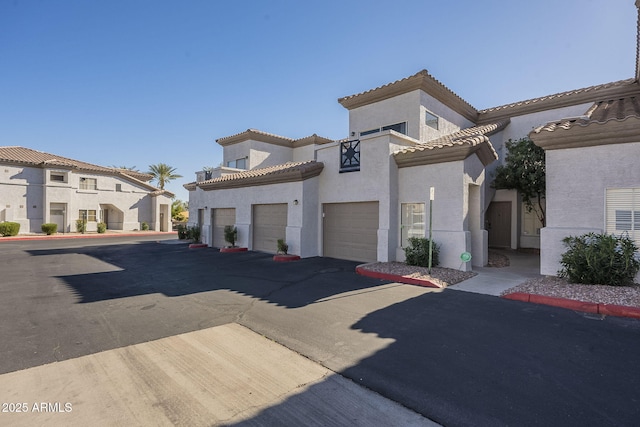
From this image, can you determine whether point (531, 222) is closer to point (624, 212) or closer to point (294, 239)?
point (624, 212)

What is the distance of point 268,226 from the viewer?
1659 centimetres

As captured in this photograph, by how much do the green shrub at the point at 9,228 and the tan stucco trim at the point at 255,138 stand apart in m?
19.6

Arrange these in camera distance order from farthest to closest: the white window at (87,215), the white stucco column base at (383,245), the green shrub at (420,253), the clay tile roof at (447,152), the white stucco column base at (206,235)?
the white window at (87,215), the white stucco column base at (206,235), the white stucco column base at (383,245), the green shrub at (420,253), the clay tile roof at (447,152)

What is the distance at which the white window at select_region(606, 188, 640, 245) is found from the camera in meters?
7.88

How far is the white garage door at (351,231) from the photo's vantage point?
41.9 ft

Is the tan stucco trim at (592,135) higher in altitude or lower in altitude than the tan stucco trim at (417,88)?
lower

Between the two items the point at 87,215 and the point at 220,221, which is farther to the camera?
the point at 87,215

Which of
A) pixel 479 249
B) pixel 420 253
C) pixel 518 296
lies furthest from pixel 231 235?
pixel 518 296

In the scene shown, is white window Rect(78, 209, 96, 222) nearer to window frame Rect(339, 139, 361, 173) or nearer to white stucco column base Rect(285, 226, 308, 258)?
white stucco column base Rect(285, 226, 308, 258)

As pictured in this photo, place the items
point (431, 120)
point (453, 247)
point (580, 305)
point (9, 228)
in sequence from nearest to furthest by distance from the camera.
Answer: point (580, 305)
point (453, 247)
point (431, 120)
point (9, 228)

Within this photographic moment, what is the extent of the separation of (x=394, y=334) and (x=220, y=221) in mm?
16745

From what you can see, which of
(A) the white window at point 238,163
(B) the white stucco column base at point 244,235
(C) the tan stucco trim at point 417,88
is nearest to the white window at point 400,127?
(C) the tan stucco trim at point 417,88

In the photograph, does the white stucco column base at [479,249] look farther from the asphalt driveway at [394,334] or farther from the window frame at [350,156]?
the window frame at [350,156]

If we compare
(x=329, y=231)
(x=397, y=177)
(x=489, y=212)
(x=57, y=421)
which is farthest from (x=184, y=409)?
(x=489, y=212)
